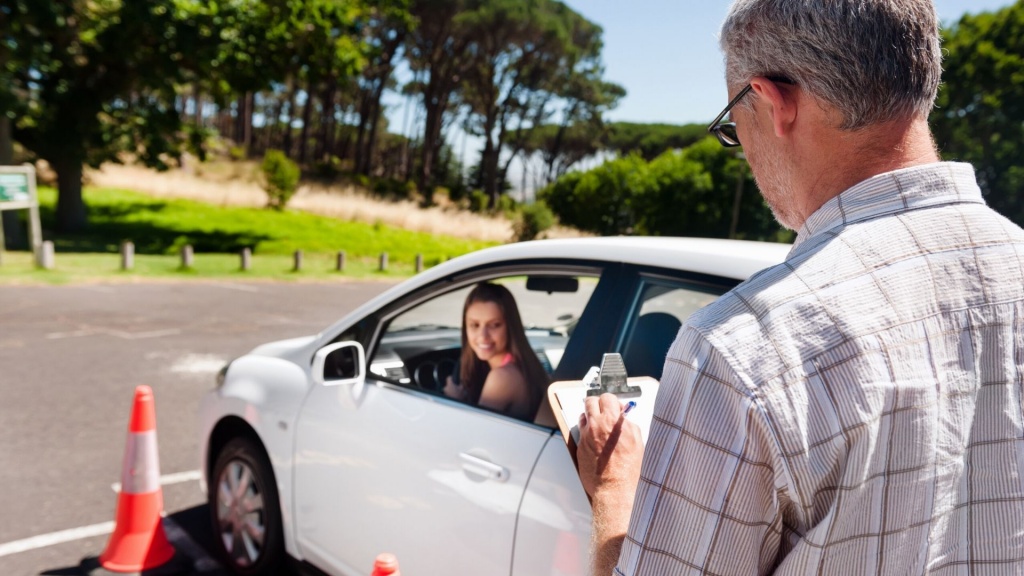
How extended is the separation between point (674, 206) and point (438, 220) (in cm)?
1047

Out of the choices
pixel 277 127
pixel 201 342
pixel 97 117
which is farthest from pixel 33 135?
pixel 277 127

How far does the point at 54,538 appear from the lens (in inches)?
163

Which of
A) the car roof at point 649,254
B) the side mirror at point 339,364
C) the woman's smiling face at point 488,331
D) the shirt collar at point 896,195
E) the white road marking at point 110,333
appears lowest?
the white road marking at point 110,333

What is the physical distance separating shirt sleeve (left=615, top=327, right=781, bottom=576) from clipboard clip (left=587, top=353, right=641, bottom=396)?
0.47 meters

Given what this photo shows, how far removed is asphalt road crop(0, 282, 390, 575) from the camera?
4.39 meters

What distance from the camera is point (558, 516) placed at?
2.16 metres

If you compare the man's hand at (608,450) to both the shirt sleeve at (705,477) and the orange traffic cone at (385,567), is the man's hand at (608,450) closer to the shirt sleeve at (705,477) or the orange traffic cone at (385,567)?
the shirt sleeve at (705,477)

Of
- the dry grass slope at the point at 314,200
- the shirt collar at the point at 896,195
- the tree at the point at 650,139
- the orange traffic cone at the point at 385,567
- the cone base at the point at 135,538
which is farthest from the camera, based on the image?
the tree at the point at 650,139

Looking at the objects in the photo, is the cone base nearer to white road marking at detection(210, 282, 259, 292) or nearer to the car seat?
the car seat

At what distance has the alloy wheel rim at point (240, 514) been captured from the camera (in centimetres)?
352

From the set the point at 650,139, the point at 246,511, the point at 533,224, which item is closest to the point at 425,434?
the point at 246,511

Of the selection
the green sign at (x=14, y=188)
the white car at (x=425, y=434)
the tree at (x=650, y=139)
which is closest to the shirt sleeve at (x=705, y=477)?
the white car at (x=425, y=434)

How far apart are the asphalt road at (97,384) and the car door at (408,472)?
1471 millimetres

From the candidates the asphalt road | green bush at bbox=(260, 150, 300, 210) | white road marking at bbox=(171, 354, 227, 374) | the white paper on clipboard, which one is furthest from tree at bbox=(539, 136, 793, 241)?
the white paper on clipboard
